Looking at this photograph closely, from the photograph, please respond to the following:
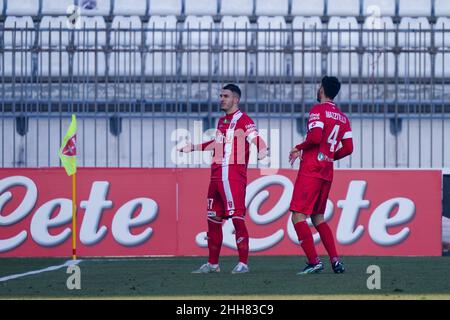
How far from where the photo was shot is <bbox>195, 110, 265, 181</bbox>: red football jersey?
32.6 feet

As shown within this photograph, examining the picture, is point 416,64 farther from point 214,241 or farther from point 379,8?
point 214,241

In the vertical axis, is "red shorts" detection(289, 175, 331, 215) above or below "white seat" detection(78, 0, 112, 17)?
below

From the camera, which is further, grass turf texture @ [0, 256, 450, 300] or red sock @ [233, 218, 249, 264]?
red sock @ [233, 218, 249, 264]

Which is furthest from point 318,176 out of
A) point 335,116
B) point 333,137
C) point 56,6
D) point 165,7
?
point 56,6

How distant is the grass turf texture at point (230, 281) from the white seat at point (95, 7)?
267 inches

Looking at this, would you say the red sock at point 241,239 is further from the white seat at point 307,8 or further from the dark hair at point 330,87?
the white seat at point 307,8

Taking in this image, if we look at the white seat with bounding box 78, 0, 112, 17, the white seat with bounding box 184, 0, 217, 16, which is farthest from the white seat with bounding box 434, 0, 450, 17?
the white seat with bounding box 78, 0, 112, 17

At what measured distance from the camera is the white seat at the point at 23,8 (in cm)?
1800

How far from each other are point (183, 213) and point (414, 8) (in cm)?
696

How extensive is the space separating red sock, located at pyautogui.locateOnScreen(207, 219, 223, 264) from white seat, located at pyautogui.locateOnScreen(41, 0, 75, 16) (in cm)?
865

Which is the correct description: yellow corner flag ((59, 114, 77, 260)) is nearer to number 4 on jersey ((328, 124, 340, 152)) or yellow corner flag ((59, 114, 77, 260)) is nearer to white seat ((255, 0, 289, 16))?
number 4 on jersey ((328, 124, 340, 152))

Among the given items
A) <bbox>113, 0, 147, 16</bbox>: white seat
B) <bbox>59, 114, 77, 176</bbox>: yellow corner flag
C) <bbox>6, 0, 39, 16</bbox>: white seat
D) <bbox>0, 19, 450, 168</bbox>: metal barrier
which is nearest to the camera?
<bbox>59, 114, 77, 176</bbox>: yellow corner flag

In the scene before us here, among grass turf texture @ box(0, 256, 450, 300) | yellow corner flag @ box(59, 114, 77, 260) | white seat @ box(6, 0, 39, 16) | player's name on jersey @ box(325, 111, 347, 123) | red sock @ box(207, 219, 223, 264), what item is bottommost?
grass turf texture @ box(0, 256, 450, 300)
